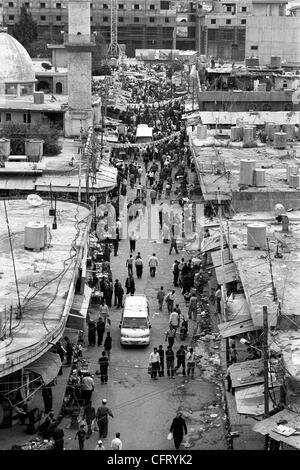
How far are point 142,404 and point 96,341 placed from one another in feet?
10.4

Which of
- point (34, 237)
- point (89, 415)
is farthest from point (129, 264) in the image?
point (89, 415)

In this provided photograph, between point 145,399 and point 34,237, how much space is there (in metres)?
4.76

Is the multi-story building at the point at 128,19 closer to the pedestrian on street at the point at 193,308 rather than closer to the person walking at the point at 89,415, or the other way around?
the pedestrian on street at the point at 193,308

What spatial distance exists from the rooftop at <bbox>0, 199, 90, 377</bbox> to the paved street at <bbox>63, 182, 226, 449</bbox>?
1.47 metres

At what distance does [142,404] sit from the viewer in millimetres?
19469

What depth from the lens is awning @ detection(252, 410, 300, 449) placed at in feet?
49.8

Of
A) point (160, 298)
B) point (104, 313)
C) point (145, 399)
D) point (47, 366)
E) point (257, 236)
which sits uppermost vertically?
point (257, 236)

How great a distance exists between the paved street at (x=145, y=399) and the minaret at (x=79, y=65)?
811 inches

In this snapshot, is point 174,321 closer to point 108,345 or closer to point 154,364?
point 108,345

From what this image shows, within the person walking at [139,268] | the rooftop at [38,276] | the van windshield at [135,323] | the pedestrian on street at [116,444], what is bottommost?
the person walking at [139,268]

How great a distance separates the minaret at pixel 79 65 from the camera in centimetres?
4425

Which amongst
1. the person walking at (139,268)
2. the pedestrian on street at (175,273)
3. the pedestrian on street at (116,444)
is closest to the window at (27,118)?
the person walking at (139,268)

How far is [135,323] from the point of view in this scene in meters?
22.6
